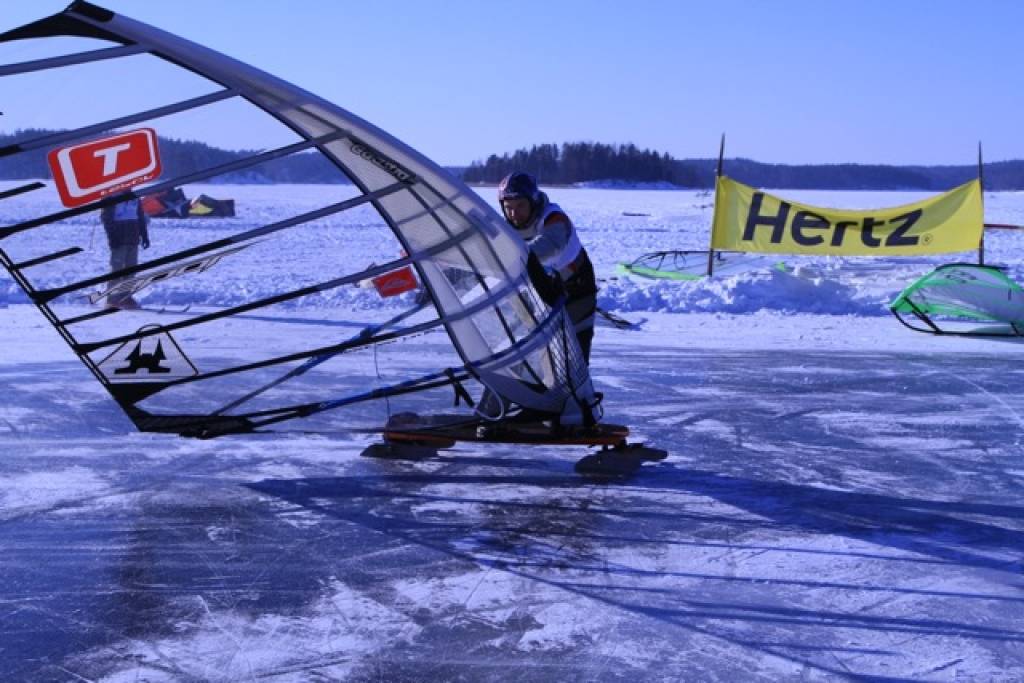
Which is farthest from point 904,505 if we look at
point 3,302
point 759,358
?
point 3,302

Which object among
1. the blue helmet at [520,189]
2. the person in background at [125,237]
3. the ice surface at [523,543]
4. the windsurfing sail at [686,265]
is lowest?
the ice surface at [523,543]

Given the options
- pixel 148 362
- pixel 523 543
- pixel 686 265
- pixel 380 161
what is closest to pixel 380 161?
pixel 380 161

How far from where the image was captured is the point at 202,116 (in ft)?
13.5

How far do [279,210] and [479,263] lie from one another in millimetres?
1213

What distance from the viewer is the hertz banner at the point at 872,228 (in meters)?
12.5

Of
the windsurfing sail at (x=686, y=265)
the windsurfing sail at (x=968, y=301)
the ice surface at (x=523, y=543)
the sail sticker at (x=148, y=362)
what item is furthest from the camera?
the windsurfing sail at (x=686, y=265)

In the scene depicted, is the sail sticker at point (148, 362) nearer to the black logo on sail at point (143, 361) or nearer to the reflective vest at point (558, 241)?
the black logo on sail at point (143, 361)

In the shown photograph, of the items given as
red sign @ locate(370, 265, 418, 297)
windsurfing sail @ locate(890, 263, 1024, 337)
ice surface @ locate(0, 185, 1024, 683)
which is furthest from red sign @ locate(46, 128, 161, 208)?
windsurfing sail @ locate(890, 263, 1024, 337)

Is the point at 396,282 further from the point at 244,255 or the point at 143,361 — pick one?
the point at 143,361

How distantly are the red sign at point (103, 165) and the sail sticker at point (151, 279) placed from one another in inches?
19.8

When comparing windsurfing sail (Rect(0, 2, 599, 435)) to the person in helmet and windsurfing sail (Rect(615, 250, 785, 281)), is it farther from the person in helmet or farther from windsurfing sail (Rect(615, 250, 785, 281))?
windsurfing sail (Rect(615, 250, 785, 281))

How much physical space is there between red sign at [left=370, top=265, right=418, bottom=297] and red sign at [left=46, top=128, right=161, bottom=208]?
3.95ft

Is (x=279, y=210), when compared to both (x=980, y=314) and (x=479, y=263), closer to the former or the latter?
(x=479, y=263)

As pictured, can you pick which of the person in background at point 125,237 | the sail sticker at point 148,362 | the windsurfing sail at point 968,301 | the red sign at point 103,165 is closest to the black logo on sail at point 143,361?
the sail sticker at point 148,362
